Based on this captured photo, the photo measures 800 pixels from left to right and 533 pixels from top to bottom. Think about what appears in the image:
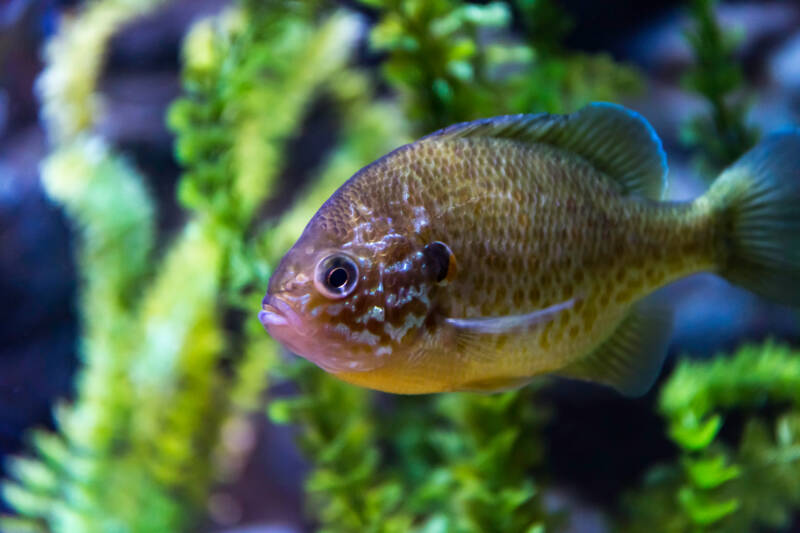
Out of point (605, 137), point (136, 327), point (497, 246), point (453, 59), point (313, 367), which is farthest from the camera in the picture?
point (136, 327)

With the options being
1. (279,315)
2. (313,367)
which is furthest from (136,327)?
(279,315)

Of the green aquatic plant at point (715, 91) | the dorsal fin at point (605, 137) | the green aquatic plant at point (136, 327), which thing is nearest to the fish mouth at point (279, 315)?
the dorsal fin at point (605, 137)

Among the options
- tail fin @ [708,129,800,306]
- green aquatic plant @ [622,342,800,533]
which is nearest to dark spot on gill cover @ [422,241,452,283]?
tail fin @ [708,129,800,306]

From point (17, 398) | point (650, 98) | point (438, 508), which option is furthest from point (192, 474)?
point (650, 98)

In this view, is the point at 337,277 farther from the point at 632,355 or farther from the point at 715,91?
the point at 715,91

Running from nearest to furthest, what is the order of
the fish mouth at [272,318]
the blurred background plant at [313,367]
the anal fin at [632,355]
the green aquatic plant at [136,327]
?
the fish mouth at [272,318]
the anal fin at [632,355]
the blurred background plant at [313,367]
the green aquatic plant at [136,327]

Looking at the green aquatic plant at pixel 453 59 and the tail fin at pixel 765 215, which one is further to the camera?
the green aquatic plant at pixel 453 59

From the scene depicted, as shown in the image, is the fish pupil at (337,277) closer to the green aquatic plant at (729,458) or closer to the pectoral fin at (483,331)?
the pectoral fin at (483,331)

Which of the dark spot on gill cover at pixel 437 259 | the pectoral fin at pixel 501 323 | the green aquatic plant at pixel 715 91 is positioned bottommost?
the pectoral fin at pixel 501 323
